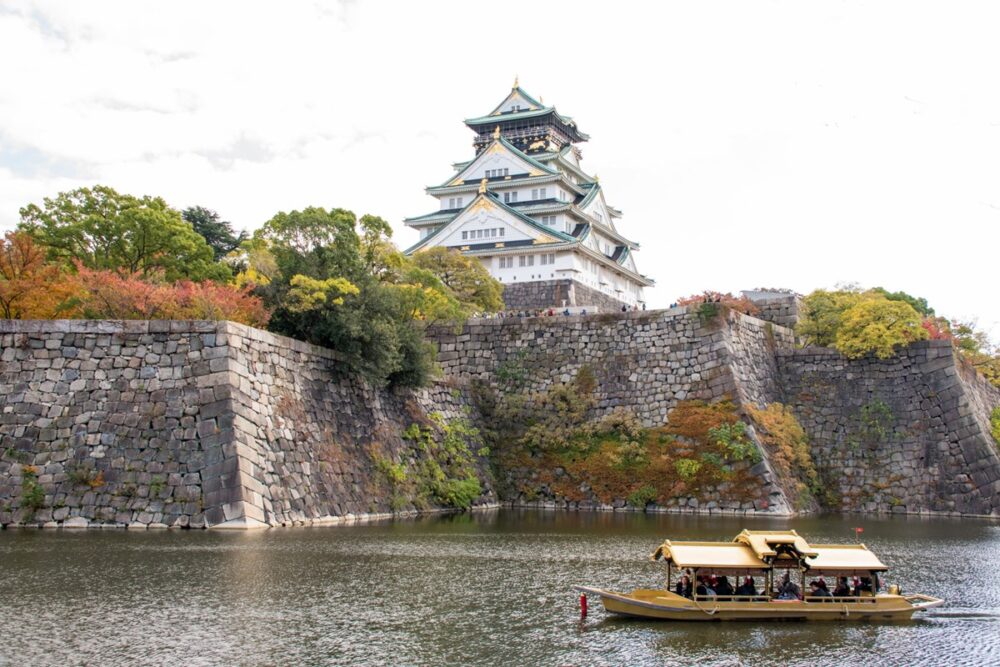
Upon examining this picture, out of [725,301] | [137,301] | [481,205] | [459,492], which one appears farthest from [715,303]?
[481,205]

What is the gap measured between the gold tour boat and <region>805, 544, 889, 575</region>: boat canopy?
1cm

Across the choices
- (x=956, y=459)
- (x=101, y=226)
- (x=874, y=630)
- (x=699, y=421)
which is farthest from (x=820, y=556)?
(x=101, y=226)

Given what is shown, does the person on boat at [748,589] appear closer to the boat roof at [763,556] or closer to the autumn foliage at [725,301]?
the boat roof at [763,556]

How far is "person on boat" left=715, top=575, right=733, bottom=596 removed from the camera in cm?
1497

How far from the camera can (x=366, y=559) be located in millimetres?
18453

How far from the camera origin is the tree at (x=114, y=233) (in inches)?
1171

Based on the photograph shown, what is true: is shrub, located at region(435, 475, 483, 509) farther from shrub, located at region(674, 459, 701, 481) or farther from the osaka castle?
the osaka castle

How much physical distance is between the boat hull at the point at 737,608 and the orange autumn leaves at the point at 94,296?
46.0ft

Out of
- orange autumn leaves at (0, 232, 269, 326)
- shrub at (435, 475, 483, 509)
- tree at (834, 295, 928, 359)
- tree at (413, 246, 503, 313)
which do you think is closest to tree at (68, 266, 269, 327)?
orange autumn leaves at (0, 232, 269, 326)

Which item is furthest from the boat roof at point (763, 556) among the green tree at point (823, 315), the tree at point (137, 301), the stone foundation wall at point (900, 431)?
the green tree at point (823, 315)

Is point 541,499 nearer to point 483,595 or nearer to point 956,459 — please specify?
point 956,459

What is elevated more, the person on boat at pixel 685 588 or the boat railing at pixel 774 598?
the person on boat at pixel 685 588

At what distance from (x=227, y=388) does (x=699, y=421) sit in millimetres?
15589

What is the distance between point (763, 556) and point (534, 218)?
146ft
